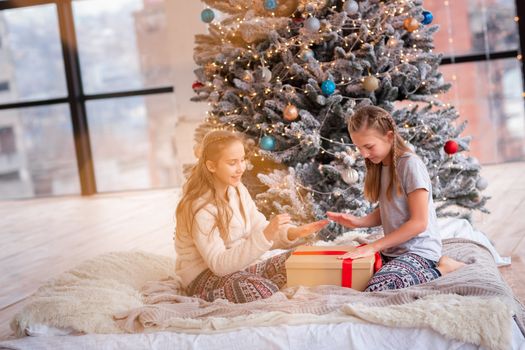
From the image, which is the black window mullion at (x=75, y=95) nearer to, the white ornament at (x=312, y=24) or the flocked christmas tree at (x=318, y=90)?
the flocked christmas tree at (x=318, y=90)

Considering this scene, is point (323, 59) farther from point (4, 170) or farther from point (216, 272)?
point (4, 170)

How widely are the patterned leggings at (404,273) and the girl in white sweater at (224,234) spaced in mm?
296

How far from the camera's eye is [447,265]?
2754 mm

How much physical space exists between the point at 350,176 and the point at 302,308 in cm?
143

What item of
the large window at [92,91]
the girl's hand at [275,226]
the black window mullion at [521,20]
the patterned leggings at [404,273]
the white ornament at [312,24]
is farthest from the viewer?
the large window at [92,91]

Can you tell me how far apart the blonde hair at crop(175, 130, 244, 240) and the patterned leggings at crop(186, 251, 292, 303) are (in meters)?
0.16

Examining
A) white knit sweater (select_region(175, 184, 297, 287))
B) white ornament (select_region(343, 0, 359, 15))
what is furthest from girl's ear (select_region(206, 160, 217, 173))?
white ornament (select_region(343, 0, 359, 15))

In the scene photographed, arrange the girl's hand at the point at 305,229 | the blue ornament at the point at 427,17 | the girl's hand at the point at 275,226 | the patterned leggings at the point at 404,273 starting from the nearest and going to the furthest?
the patterned leggings at the point at 404,273, the girl's hand at the point at 275,226, the girl's hand at the point at 305,229, the blue ornament at the point at 427,17

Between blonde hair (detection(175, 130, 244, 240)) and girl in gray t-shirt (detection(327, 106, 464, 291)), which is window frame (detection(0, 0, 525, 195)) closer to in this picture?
blonde hair (detection(175, 130, 244, 240))

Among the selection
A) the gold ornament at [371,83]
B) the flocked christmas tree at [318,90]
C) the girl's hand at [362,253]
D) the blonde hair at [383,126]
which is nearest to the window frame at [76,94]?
the flocked christmas tree at [318,90]

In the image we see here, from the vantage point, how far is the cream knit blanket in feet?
7.26

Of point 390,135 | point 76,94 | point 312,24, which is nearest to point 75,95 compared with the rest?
point 76,94

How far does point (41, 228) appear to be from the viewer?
626 cm

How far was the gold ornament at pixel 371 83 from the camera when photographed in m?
3.78
